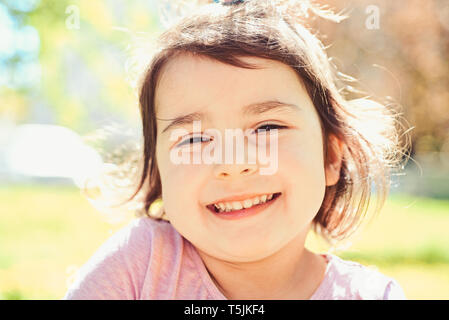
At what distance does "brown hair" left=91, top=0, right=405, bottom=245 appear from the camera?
183 centimetres

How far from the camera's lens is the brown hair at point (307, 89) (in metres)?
1.83

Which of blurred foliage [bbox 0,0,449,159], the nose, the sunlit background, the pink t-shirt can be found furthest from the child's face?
blurred foliage [bbox 0,0,449,159]

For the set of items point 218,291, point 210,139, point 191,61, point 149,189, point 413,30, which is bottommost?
point 218,291

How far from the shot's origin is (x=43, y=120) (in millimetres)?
14414

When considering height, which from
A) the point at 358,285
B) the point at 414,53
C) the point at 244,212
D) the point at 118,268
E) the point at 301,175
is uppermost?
the point at 414,53

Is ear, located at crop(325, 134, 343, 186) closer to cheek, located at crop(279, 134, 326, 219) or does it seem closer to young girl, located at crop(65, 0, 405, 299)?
young girl, located at crop(65, 0, 405, 299)

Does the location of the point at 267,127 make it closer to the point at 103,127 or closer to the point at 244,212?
the point at 244,212

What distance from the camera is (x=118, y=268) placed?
1795mm

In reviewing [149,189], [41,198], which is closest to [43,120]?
[41,198]

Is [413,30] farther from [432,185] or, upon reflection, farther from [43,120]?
[43,120]

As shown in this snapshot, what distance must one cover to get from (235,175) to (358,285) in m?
0.70

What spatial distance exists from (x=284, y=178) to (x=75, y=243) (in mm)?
3062

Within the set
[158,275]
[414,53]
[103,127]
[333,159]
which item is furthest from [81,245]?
[414,53]

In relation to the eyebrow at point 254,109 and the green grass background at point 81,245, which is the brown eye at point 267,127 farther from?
the green grass background at point 81,245
